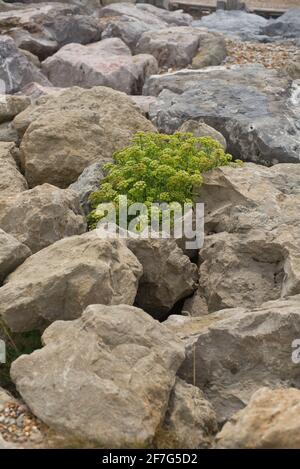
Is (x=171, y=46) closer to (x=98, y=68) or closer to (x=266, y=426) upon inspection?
(x=98, y=68)

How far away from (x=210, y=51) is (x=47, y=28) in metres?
3.64

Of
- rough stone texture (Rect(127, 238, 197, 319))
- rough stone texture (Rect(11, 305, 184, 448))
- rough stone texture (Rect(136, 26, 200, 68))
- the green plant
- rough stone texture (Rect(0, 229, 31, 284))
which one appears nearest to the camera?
rough stone texture (Rect(11, 305, 184, 448))

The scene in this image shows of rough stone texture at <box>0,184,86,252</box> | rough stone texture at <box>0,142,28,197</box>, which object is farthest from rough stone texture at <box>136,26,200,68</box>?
rough stone texture at <box>0,184,86,252</box>

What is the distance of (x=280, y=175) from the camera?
773 centimetres

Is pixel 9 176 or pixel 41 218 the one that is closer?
pixel 41 218

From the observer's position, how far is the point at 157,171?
293 inches

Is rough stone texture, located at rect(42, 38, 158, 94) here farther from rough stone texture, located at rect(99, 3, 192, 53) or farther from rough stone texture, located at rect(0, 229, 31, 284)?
rough stone texture, located at rect(0, 229, 31, 284)

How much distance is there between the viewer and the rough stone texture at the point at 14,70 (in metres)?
12.6

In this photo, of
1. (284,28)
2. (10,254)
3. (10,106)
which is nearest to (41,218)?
(10,254)

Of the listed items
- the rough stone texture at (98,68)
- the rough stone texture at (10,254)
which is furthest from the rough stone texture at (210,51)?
the rough stone texture at (10,254)

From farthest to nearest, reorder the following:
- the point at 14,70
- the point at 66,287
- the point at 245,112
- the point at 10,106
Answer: the point at 14,70 < the point at 245,112 < the point at 10,106 < the point at 66,287

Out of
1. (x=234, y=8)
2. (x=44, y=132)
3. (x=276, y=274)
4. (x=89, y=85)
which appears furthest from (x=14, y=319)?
(x=234, y=8)

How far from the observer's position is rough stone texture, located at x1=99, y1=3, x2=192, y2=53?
1638 cm

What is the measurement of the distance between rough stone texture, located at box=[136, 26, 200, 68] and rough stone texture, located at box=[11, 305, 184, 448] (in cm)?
1077
